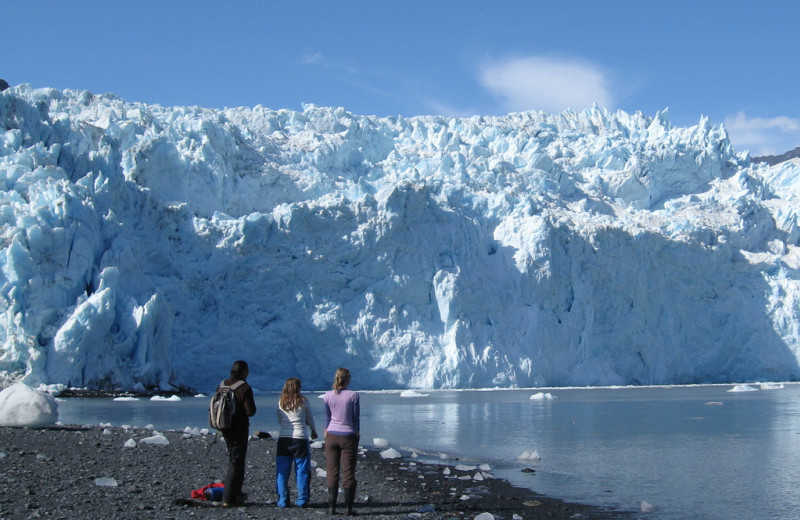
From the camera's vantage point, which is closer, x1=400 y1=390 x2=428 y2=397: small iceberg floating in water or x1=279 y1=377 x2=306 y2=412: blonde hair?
x1=279 y1=377 x2=306 y2=412: blonde hair

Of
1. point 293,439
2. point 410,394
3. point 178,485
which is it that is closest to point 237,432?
point 293,439

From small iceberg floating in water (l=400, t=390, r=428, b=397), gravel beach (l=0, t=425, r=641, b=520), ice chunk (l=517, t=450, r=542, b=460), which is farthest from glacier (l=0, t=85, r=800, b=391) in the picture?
ice chunk (l=517, t=450, r=542, b=460)

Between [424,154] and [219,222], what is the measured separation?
36.2ft

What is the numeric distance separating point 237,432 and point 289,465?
45 centimetres

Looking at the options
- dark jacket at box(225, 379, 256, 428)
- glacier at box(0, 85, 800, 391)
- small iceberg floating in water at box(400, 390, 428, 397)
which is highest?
glacier at box(0, 85, 800, 391)

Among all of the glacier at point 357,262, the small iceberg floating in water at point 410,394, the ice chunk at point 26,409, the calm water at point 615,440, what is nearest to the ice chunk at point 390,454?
the calm water at point 615,440

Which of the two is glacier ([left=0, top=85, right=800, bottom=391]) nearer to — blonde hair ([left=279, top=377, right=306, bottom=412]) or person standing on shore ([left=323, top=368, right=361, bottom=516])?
blonde hair ([left=279, top=377, right=306, bottom=412])

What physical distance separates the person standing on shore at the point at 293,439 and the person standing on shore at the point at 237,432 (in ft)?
0.72

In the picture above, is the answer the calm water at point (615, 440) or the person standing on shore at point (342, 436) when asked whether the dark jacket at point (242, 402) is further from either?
the calm water at point (615, 440)

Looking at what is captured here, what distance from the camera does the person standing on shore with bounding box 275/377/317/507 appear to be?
4855mm

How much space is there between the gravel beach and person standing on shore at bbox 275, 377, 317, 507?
139 millimetres

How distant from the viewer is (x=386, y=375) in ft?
81.9

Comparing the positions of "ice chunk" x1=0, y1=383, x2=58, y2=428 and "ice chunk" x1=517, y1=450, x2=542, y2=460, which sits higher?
"ice chunk" x1=0, y1=383, x2=58, y2=428

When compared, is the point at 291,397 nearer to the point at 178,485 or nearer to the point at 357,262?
the point at 178,485
